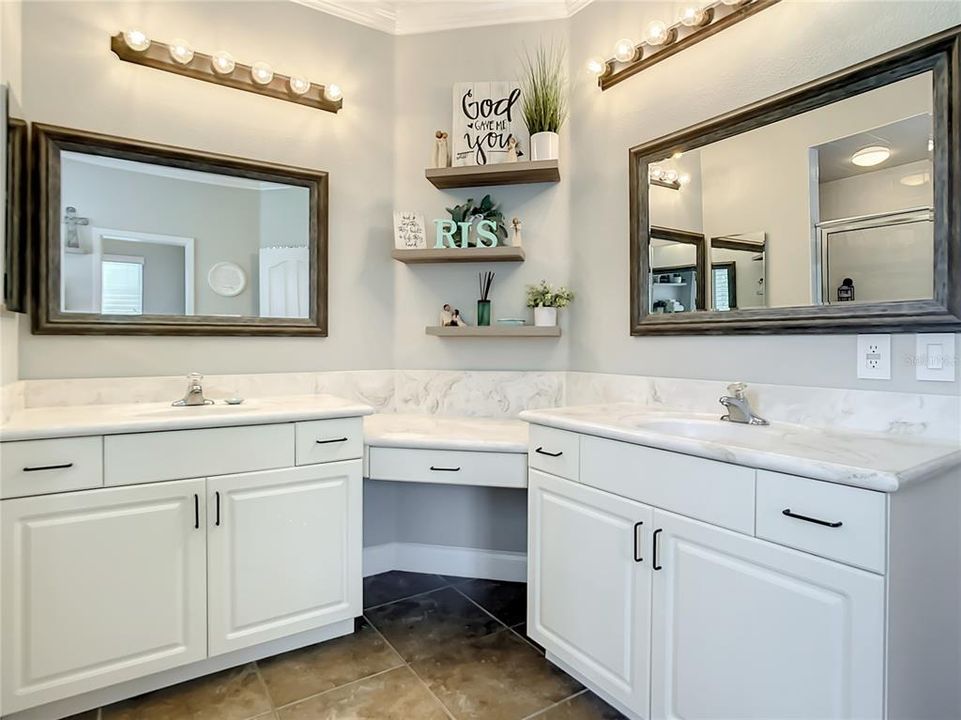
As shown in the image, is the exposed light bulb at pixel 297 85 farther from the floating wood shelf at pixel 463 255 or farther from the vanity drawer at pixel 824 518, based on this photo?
the vanity drawer at pixel 824 518

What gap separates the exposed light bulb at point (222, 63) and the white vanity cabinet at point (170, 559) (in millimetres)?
1519

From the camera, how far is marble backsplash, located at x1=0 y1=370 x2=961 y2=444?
1431mm

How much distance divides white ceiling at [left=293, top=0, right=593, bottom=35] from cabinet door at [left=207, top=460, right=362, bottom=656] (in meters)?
2.12

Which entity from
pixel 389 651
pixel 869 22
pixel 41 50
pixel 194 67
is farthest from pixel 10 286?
pixel 869 22

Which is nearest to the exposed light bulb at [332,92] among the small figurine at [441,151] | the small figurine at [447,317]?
the small figurine at [441,151]

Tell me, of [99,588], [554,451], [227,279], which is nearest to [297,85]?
[227,279]

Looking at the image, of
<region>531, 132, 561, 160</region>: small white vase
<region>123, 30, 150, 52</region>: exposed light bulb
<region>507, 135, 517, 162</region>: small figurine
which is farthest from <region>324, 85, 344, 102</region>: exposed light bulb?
<region>531, 132, 561, 160</region>: small white vase

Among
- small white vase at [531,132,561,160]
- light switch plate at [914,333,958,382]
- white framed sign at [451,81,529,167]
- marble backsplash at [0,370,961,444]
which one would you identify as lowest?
marble backsplash at [0,370,961,444]

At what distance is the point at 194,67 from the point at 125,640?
2.14 m

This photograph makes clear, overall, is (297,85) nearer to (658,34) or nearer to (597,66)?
(597,66)

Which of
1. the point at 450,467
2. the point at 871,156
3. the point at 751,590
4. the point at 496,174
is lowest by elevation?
the point at 751,590

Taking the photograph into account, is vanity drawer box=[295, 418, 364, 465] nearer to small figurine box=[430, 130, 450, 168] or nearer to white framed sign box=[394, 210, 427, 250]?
white framed sign box=[394, 210, 427, 250]

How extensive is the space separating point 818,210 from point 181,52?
240 cm

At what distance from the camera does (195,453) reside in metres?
1.72
